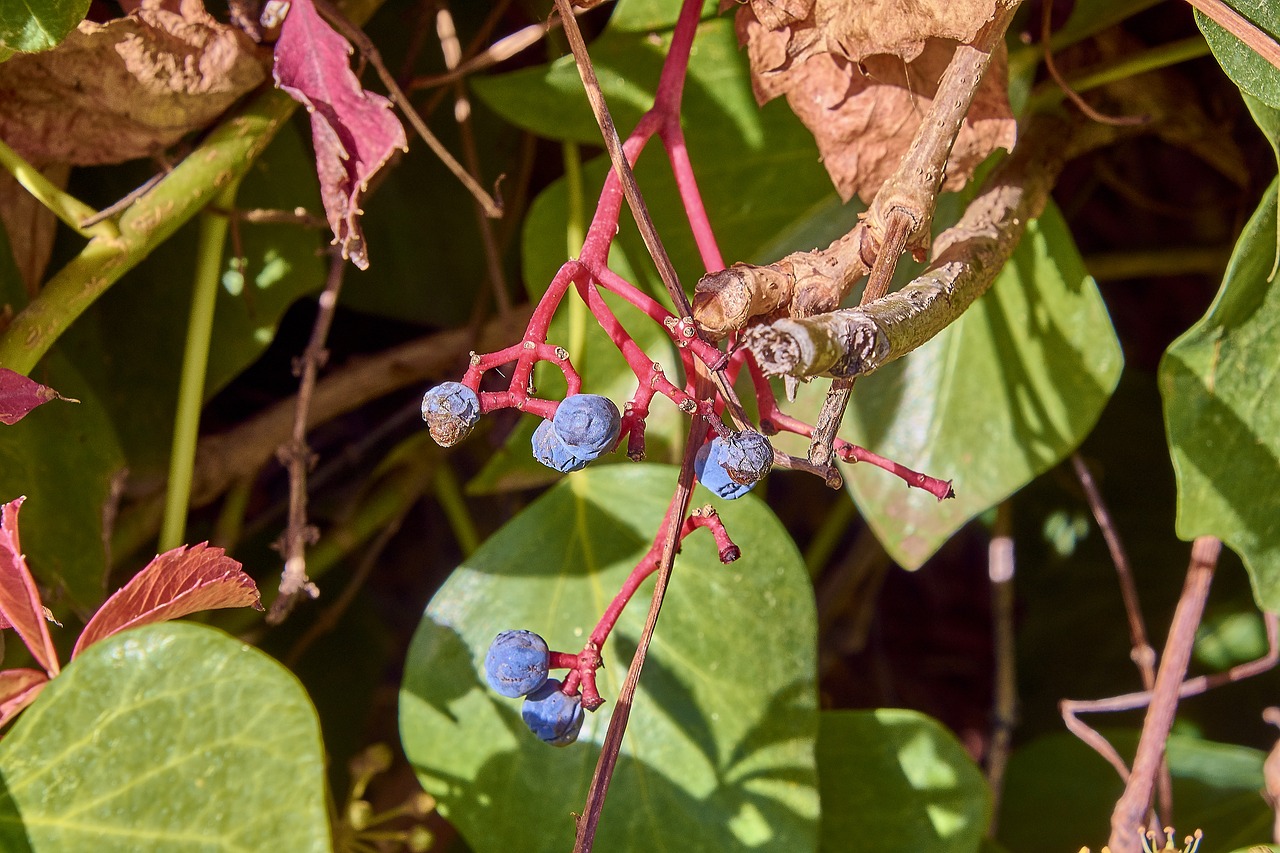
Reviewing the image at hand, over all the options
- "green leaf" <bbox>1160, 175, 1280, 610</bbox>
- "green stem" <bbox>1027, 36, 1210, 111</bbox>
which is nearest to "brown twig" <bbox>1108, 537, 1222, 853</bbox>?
"green leaf" <bbox>1160, 175, 1280, 610</bbox>

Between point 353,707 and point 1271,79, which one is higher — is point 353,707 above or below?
below

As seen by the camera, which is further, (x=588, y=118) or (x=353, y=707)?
(x=353, y=707)

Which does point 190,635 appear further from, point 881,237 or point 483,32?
point 483,32

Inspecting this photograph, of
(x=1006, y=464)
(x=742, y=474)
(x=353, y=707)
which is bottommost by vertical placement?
(x=353, y=707)

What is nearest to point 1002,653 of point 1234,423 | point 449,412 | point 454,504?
point 1234,423

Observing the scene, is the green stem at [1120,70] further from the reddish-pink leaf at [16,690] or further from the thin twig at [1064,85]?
the reddish-pink leaf at [16,690]

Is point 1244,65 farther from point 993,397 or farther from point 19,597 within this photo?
point 19,597

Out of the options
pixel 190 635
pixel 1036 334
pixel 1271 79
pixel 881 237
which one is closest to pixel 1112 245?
pixel 1036 334
